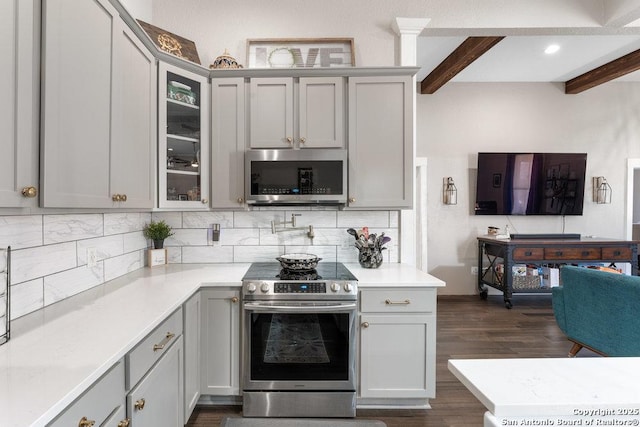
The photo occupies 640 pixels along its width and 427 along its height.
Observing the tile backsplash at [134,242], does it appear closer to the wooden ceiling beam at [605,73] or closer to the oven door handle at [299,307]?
the oven door handle at [299,307]

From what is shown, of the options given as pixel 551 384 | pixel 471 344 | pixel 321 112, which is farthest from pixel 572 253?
pixel 551 384

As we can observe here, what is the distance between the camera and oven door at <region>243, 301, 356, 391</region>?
2100 mm

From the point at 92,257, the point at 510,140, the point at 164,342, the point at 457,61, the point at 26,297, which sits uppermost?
the point at 457,61

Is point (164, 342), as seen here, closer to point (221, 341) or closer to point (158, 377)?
point (158, 377)

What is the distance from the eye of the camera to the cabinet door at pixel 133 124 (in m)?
1.64

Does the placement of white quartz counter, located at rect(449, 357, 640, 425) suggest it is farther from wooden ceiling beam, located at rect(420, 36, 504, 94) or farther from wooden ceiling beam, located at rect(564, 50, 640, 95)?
wooden ceiling beam, located at rect(564, 50, 640, 95)

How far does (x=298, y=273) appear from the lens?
2.31m

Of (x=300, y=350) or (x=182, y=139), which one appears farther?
(x=182, y=139)

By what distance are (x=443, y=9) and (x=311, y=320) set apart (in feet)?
8.58

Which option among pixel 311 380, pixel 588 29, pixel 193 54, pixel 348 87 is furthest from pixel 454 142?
pixel 311 380

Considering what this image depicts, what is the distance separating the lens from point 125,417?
1.19m

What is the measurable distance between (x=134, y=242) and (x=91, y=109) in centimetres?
130

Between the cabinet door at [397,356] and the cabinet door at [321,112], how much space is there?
126 centimetres

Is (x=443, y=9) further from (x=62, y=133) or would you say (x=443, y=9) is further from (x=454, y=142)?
(x=62, y=133)
